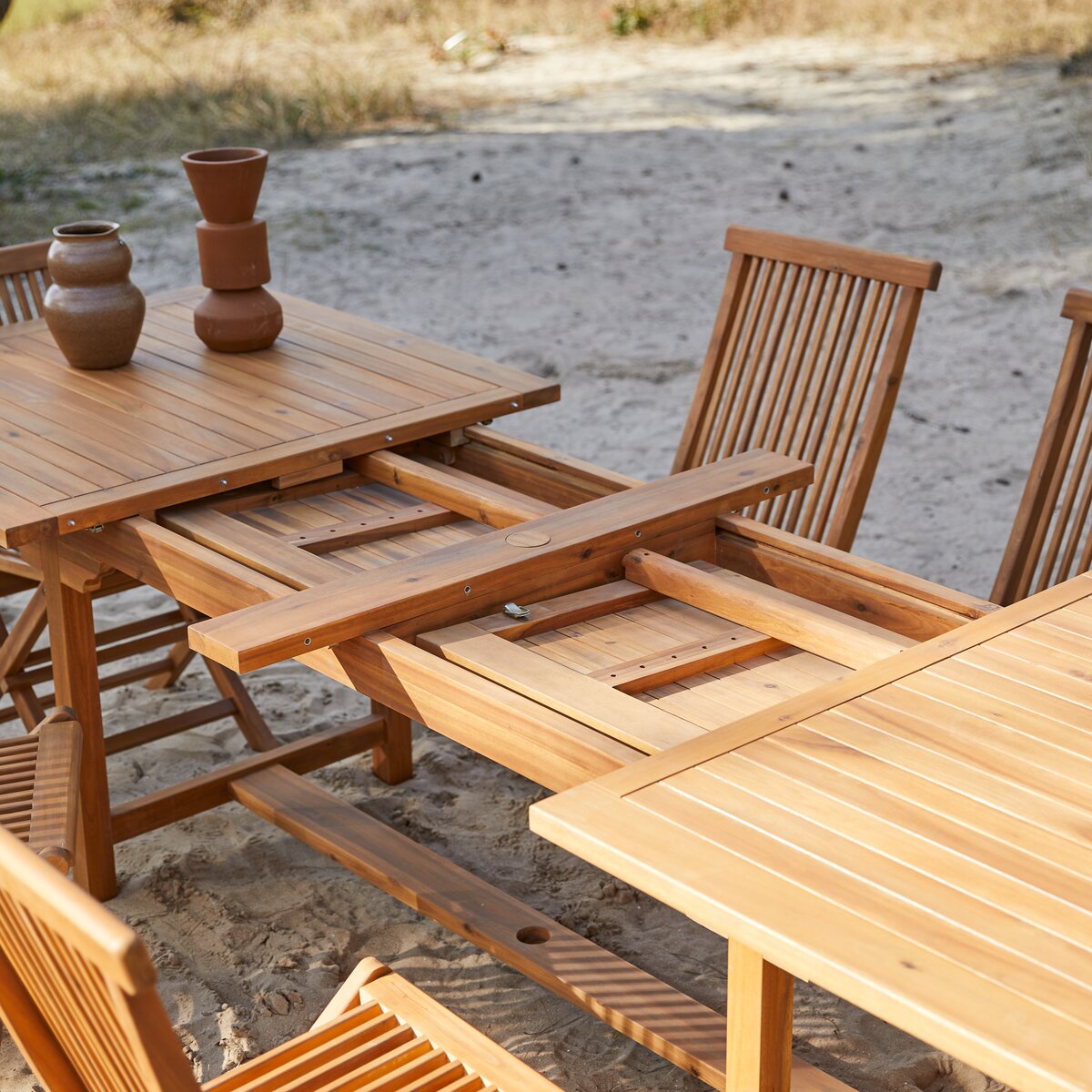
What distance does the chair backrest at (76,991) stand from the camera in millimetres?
1120

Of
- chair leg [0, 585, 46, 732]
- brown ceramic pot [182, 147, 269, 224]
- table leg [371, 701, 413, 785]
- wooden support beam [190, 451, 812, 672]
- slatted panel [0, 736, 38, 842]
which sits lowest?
table leg [371, 701, 413, 785]

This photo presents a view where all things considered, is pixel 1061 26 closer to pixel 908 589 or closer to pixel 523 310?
pixel 523 310

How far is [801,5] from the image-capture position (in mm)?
13039

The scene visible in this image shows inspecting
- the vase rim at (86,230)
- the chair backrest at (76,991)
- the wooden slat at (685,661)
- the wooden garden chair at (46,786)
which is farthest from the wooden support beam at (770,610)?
the vase rim at (86,230)

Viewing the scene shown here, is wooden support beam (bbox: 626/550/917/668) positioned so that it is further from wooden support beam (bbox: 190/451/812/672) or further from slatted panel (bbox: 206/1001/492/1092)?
slatted panel (bbox: 206/1001/492/1092)

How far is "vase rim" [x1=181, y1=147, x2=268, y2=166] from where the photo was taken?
3148 mm

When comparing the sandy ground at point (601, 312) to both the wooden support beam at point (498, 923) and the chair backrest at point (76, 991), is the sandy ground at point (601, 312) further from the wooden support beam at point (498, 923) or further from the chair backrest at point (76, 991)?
the chair backrest at point (76, 991)

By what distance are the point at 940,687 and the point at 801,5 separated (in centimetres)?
1238

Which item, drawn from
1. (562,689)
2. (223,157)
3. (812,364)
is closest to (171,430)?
(223,157)

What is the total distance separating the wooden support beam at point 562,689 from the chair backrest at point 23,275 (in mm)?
2110

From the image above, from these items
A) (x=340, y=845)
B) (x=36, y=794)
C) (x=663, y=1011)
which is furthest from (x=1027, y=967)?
(x=340, y=845)

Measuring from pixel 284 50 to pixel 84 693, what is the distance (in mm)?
11356

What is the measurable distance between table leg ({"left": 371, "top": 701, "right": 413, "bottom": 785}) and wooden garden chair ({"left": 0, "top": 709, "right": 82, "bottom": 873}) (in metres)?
0.93

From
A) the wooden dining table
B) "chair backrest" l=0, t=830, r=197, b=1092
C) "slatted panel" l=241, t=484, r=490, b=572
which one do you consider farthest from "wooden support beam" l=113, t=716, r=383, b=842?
"chair backrest" l=0, t=830, r=197, b=1092
